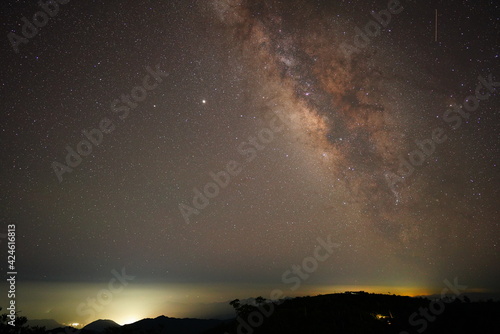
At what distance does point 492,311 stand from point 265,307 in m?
22.1

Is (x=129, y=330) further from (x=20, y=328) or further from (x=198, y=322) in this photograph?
(x=198, y=322)

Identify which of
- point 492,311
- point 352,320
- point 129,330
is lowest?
point 492,311

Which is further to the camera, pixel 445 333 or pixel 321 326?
pixel 321 326

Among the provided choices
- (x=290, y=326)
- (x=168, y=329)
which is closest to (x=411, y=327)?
(x=290, y=326)

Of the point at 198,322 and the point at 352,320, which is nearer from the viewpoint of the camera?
the point at 352,320

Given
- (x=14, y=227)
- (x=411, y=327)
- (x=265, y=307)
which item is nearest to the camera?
(x=14, y=227)

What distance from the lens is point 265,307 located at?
32.5 meters

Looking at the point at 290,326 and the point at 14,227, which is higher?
the point at 14,227

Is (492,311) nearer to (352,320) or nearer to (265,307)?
(352,320)

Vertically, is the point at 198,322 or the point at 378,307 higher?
the point at 198,322

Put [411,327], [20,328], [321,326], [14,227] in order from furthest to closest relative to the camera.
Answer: [321,326], [411,327], [14,227], [20,328]

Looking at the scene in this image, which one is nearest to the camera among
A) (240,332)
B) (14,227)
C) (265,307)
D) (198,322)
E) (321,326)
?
(14,227)

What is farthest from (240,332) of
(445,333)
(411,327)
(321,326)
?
(445,333)

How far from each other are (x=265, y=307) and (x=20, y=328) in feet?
79.3
